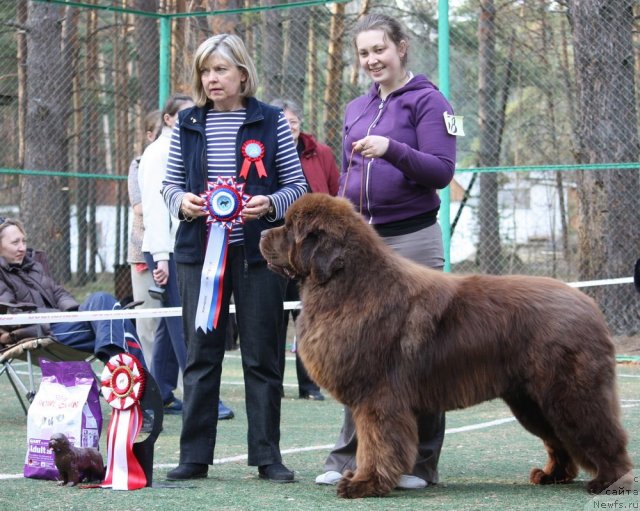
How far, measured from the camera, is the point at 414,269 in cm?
426

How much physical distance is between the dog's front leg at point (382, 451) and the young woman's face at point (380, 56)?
1.54 m

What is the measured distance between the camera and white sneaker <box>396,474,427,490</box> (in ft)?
14.5

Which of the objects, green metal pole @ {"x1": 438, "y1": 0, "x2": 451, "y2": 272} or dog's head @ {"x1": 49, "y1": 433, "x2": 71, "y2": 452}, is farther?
green metal pole @ {"x1": 438, "y1": 0, "x2": 451, "y2": 272}

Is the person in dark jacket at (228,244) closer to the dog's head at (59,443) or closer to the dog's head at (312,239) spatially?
the dog's head at (312,239)

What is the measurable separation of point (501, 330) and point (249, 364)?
1.23 meters

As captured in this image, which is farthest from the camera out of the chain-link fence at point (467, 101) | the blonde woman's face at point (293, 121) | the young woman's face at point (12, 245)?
the chain-link fence at point (467, 101)

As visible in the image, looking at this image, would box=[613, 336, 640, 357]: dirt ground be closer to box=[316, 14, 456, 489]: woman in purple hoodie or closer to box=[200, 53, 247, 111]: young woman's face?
box=[316, 14, 456, 489]: woman in purple hoodie

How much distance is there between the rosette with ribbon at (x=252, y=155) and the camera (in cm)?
458

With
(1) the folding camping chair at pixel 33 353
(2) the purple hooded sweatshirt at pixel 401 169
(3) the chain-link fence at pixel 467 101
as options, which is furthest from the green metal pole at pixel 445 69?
(2) the purple hooded sweatshirt at pixel 401 169

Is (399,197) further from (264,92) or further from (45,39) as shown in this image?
(45,39)

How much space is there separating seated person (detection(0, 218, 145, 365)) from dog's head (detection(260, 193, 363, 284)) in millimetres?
1973

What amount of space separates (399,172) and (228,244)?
0.85m

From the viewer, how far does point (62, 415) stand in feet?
15.5

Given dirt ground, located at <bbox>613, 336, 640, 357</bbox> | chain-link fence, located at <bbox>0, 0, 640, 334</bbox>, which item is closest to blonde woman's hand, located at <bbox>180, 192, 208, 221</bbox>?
chain-link fence, located at <bbox>0, 0, 640, 334</bbox>
